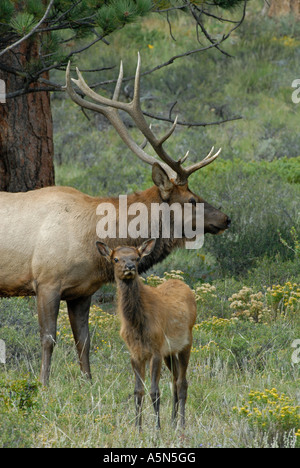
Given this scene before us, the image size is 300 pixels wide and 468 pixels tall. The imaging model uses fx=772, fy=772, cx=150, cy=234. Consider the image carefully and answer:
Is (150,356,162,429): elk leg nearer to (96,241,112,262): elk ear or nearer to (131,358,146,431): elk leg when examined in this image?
(131,358,146,431): elk leg

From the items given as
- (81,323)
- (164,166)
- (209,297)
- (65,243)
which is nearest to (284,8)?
(209,297)

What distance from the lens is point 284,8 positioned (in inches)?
958

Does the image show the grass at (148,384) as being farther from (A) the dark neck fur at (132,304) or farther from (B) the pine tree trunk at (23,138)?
(B) the pine tree trunk at (23,138)

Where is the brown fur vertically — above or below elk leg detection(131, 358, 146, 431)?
above

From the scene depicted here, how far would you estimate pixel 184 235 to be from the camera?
6.65 meters

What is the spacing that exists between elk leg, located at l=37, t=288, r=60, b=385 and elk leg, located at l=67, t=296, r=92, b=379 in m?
0.35

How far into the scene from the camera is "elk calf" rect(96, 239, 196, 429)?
17.0 ft

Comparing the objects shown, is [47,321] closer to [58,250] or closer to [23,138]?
[58,250]

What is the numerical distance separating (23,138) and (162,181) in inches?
99.6

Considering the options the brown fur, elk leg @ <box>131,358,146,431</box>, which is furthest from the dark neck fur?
the brown fur

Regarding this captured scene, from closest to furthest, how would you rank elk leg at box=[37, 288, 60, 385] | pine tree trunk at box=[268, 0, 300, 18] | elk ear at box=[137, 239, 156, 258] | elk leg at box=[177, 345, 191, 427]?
elk leg at box=[177, 345, 191, 427] < elk ear at box=[137, 239, 156, 258] < elk leg at box=[37, 288, 60, 385] < pine tree trunk at box=[268, 0, 300, 18]

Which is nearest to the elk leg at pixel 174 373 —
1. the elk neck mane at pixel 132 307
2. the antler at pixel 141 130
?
the elk neck mane at pixel 132 307

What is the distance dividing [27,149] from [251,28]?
1612cm
